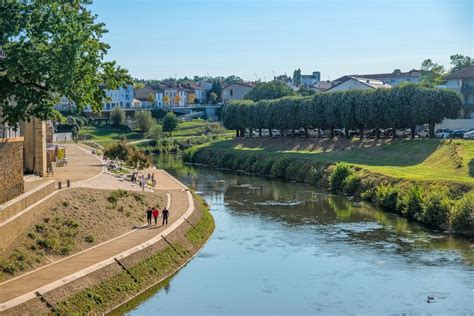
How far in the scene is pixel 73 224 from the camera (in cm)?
4416

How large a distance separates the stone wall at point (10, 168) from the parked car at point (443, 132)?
6216 cm

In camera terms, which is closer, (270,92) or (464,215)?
(464,215)

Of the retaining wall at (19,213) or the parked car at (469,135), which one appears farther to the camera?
the parked car at (469,135)

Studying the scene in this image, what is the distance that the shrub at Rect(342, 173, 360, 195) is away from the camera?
2921 inches

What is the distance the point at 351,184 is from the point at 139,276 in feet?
128

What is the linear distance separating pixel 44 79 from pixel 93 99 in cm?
333

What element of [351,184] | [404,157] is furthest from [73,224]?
[404,157]

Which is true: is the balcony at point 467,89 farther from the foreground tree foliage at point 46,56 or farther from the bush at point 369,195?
the foreground tree foliage at point 46,56

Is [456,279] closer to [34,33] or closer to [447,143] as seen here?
[34,33]

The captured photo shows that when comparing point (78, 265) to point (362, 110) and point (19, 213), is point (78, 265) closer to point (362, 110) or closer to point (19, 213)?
point (19, 213)

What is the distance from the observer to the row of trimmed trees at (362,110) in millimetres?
90250

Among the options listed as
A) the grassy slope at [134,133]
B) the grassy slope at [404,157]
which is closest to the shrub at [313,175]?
the grassy slope at [404,157]

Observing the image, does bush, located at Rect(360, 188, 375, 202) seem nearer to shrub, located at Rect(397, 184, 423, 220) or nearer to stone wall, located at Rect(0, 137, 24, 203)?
shrub, located at Rect(397, 184, 423, 220)

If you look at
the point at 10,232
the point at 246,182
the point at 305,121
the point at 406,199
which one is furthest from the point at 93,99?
the point at 305,121
